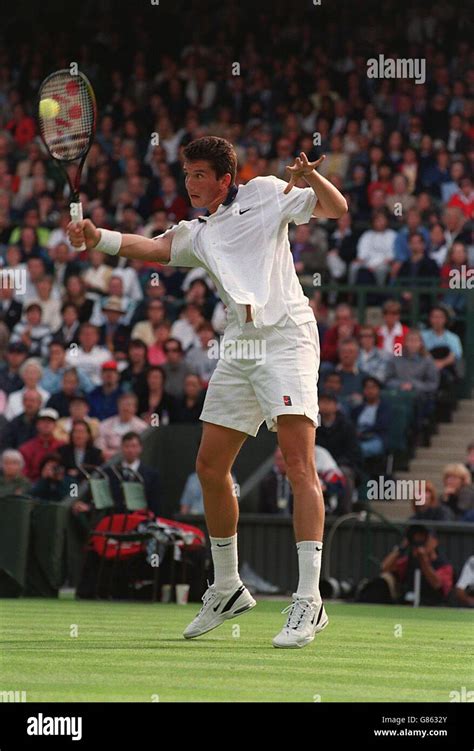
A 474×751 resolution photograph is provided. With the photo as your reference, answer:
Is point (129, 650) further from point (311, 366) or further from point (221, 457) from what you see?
point (311, 366)

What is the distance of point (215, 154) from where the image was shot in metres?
7.58

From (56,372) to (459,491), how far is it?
501cm

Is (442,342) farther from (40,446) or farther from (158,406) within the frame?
(40,446)

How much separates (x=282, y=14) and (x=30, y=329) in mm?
8397

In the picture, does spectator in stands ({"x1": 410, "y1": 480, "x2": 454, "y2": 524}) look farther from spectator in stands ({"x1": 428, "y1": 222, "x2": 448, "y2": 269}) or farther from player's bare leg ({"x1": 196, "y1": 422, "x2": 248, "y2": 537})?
player's bare leg ({"x1": 196, "y1": 422, "x2": 248, "y2": 537})

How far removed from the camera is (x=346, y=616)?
447 inches

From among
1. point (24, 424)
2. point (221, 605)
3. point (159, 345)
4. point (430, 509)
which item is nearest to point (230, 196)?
point (221, 605)

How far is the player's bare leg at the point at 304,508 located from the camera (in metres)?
7.25

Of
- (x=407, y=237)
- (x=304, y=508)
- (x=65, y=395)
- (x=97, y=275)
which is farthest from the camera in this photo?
(x=97, y=275)

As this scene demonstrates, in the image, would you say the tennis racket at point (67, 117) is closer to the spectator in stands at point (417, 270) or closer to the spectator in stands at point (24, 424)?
the spectator in stands at point (24, 424)

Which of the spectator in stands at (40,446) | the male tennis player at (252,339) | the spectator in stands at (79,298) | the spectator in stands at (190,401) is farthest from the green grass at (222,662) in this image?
the spectator in stands at (79,298)

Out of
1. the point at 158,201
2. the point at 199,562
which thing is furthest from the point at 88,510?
the point at 158,201

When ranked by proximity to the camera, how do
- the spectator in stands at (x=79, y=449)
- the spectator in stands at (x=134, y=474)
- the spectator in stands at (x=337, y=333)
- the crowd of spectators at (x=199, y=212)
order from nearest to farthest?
the spectator in stands at (x=134, y=474) < the spectator in stands at (x=79, y=449) < the crowd of spectators at (x=199, y=212) < the spectator in stands at (x=337, y=333)

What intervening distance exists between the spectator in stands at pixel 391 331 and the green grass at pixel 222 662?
670cm
